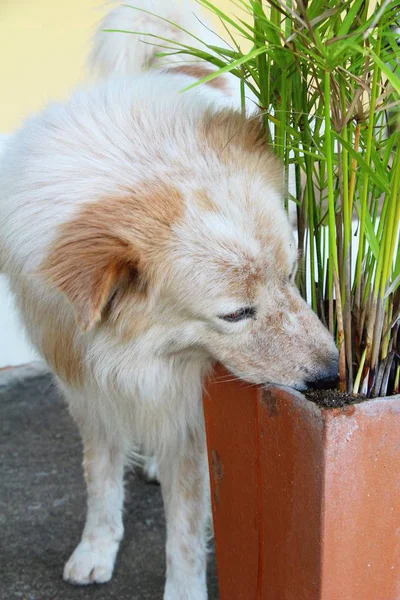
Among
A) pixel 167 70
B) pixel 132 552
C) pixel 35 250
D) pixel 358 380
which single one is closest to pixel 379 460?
pixel 358 380

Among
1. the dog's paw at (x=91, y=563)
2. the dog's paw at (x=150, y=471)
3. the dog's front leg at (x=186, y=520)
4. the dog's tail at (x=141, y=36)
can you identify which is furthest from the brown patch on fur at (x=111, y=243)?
the dog's tail at (x=141, y=36)

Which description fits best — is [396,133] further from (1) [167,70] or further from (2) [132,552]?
(2) [132,552]

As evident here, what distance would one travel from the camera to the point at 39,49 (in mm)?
3090

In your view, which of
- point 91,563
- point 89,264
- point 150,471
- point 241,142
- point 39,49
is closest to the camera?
point 89,264

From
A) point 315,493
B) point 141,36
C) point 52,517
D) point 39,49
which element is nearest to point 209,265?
point 315,493

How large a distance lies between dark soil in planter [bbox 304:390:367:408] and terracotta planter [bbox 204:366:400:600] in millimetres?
24

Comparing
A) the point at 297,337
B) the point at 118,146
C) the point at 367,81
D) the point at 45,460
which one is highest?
the point at 367,81

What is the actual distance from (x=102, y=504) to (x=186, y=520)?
32cm

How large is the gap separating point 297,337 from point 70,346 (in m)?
0.53

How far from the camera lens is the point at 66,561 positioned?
1.97 metres

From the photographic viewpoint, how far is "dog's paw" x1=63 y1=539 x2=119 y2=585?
1.88 metres

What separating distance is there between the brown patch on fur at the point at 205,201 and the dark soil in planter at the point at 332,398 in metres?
0.41

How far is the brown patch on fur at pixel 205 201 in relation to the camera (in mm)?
1335

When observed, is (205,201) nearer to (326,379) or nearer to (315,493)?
(326,379)
